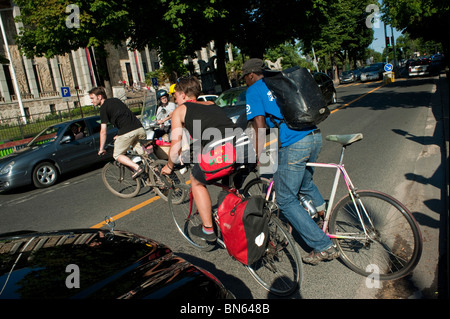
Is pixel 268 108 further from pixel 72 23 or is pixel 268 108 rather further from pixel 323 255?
pixel 72 23

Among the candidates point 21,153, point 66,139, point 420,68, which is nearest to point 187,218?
point 66,139

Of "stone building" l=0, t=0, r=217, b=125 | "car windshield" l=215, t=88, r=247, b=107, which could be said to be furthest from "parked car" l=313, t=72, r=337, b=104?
"stone building" l=0, t=0, r=217, b=125

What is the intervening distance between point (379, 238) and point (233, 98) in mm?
9413

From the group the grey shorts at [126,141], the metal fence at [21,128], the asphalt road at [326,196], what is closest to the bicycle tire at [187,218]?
the asphalt road at [326,196]

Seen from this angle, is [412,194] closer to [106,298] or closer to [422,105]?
[106,298]

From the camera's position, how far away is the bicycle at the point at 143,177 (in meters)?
5.82

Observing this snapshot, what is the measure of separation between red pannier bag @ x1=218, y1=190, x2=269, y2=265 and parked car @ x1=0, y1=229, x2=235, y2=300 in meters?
0.61

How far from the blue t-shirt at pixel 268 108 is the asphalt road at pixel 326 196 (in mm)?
1277

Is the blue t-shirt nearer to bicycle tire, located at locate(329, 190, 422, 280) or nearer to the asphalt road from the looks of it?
bicycle tire, located at locate(329, 190, 422, 280)

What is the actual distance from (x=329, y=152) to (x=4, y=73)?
118 ft

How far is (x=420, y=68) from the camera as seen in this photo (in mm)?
32156

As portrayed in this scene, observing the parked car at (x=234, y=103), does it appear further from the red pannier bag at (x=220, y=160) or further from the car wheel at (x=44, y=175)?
the red pannier bag at (x=220, y=160)

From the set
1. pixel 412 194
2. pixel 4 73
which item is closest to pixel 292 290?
pixel 412 194

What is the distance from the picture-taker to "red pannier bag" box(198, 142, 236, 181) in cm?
313
